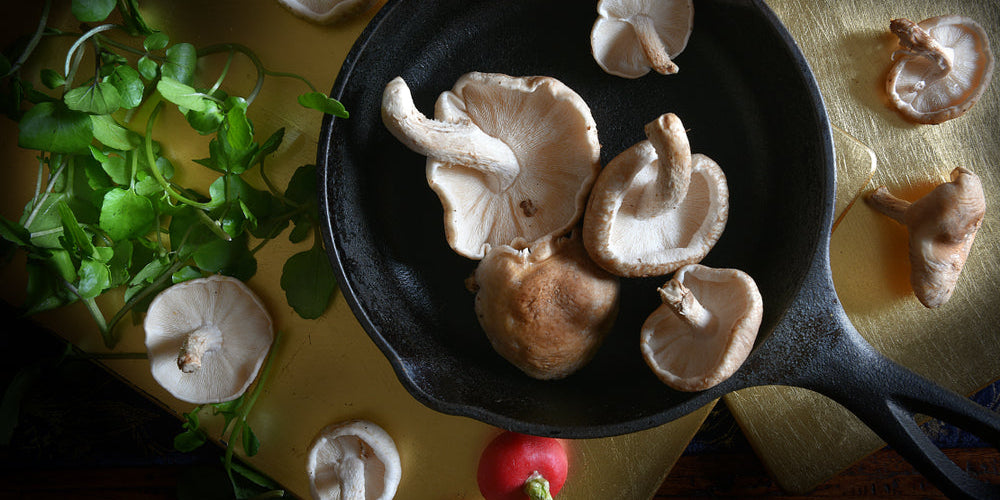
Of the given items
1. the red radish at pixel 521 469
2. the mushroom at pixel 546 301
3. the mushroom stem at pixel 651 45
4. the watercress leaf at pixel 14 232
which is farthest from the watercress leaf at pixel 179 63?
the red radish at pixel 521 469

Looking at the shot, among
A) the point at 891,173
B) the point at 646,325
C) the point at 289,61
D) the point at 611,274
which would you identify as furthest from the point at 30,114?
the point at 891,173

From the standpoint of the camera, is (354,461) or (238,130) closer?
(238,130)

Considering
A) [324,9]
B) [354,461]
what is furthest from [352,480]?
[324,9]

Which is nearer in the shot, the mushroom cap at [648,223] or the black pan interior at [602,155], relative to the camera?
the mushroom cap at [648,223]

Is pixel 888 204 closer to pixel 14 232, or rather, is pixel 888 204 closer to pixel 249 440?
pixel 249 440

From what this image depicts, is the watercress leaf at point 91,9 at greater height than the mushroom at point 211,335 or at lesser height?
greater

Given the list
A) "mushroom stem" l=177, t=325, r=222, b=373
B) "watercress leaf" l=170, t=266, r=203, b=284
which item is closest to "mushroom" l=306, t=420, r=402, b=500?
"mushroom stem" l=177, t=325, r=222, b=373

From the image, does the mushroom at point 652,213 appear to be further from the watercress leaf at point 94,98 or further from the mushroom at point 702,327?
the watercress leaf at point 94,98

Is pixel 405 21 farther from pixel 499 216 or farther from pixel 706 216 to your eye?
pixel 706 216
